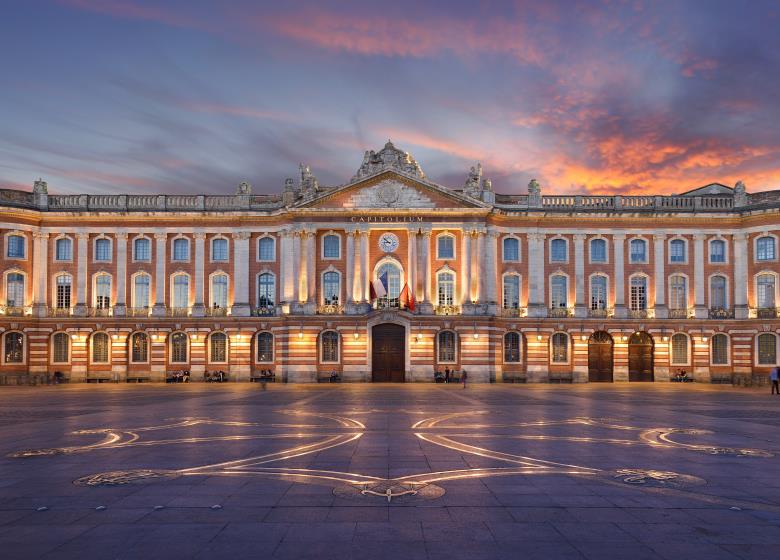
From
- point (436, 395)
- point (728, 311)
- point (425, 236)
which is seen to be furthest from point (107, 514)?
point (728, 311)

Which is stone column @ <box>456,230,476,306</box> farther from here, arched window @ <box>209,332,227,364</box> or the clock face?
arched window @ <box>209,332,227,364</box>

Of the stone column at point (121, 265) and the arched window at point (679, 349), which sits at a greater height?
the stone column at point (121, 265)

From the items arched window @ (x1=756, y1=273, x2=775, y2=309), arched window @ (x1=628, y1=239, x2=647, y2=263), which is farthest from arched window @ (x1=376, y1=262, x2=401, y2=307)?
arched window @ (x1=756, y1=273, x2=775, y2=309)

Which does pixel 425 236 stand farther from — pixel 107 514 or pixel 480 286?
pixel 107 514

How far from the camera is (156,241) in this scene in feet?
225

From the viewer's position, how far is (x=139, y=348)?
2682 inches

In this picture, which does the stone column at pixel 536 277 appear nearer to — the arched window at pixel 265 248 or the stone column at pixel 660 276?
the stone column at pixel 660 276

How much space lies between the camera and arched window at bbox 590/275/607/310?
222 ft

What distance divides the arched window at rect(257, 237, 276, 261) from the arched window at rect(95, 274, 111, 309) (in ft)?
46.9

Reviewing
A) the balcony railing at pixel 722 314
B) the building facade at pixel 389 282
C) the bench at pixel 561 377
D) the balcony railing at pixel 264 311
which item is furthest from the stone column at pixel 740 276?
the balcony railing at pixel 264 311

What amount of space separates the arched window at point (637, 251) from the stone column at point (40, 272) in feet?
178

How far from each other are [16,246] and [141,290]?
11565 millimetres

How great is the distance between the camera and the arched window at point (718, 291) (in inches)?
2655

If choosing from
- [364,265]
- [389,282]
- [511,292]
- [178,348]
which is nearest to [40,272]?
[178,348]
